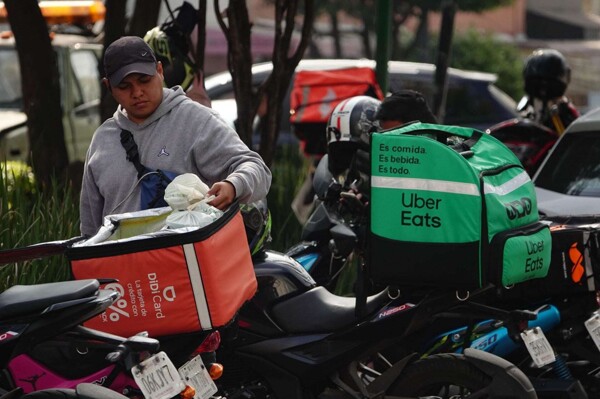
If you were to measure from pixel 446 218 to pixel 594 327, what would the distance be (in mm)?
927

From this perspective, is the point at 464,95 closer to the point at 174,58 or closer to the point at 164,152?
the point at 174,58

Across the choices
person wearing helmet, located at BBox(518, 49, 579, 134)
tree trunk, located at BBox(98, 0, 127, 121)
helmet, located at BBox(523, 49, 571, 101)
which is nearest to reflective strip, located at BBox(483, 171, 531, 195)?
person wearing helmet, located at BBox(518, 49, 579, 134)

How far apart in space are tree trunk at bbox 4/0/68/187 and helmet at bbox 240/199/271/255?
320 centimetres

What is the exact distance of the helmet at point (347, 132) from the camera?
21.9ft

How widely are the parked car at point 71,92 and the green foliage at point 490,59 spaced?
1577 centimetres

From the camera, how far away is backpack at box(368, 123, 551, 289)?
16.0 ft

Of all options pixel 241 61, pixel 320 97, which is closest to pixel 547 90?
pixel 320 97

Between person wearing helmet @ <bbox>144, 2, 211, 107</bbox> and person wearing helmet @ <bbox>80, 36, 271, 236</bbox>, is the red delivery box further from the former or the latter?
person wearing helmet @ <bbox>144, 2, 211, 107</bbox>

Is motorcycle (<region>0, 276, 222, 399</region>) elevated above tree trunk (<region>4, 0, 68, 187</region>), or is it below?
above

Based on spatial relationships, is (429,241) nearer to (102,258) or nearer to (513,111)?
(102,258)

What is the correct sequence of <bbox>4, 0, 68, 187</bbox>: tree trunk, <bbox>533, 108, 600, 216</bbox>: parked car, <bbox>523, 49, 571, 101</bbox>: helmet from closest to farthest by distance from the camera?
1. <bbox>533, 108, 600, 216</bbox>: parked car
2. <bbox>4, 0, 68, 187</bbox>: tree trunk
3. <bbox>523, 49, 571, 101</bbox>: helmet

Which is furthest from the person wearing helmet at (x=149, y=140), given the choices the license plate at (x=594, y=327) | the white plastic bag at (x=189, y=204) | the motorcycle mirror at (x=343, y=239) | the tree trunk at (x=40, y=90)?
the tree trunk at (x=40, y=90)

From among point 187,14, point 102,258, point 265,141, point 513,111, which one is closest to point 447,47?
point 265,141

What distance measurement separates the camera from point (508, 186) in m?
5.03
